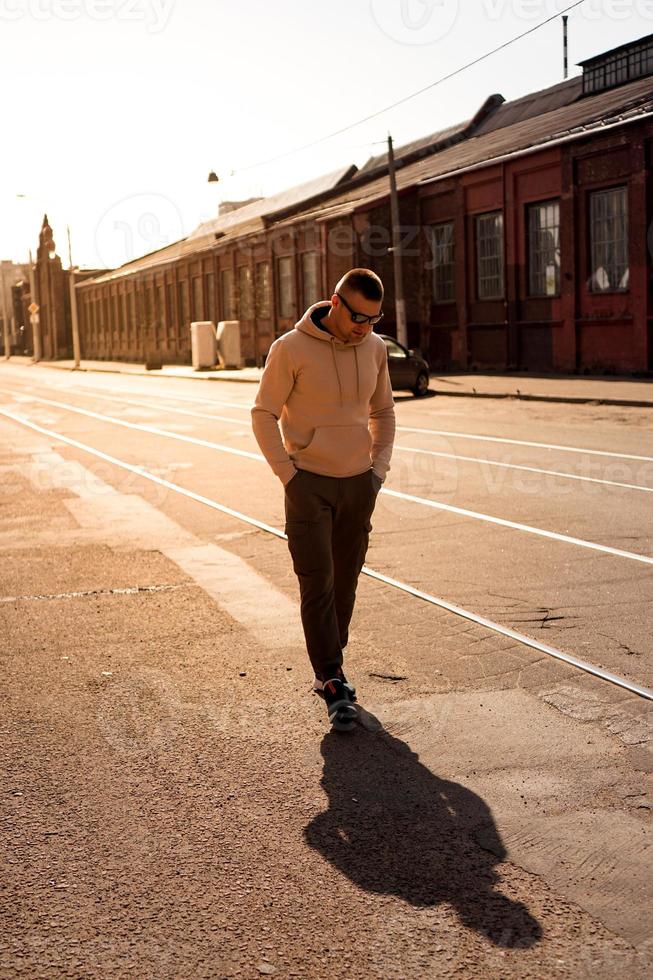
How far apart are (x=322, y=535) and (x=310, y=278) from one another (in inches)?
1807

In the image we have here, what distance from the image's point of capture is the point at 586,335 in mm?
31750

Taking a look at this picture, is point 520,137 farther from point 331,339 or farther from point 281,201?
point 331,339

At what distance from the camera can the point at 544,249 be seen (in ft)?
111

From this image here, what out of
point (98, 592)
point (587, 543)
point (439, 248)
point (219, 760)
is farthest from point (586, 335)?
point (219, 760)

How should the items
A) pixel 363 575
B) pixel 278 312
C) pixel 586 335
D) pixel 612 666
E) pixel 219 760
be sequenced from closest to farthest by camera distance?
1. pixel 219 760
2. pixel 612 666
3. pixel 363 575
4. pixel 586 335
5. pixel 278 312

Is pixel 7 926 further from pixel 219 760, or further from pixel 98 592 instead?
pixel 98 592

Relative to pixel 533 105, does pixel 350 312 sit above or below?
below

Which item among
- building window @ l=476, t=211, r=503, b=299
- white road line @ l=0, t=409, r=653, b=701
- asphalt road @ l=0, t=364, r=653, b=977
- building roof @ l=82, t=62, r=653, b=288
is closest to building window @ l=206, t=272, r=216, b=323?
building roof @ l=82, t=62, r=653, b=288

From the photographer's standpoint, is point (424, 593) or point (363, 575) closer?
point (424, 593)

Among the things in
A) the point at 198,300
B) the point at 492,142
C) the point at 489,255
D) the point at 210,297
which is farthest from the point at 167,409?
the point at 198,300

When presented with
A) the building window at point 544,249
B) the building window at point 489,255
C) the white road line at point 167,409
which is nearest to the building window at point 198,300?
the building window at point 489,255

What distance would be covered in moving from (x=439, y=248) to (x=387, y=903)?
38.3 m

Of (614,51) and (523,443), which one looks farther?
(614,51)

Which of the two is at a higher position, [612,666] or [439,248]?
[439,248]
